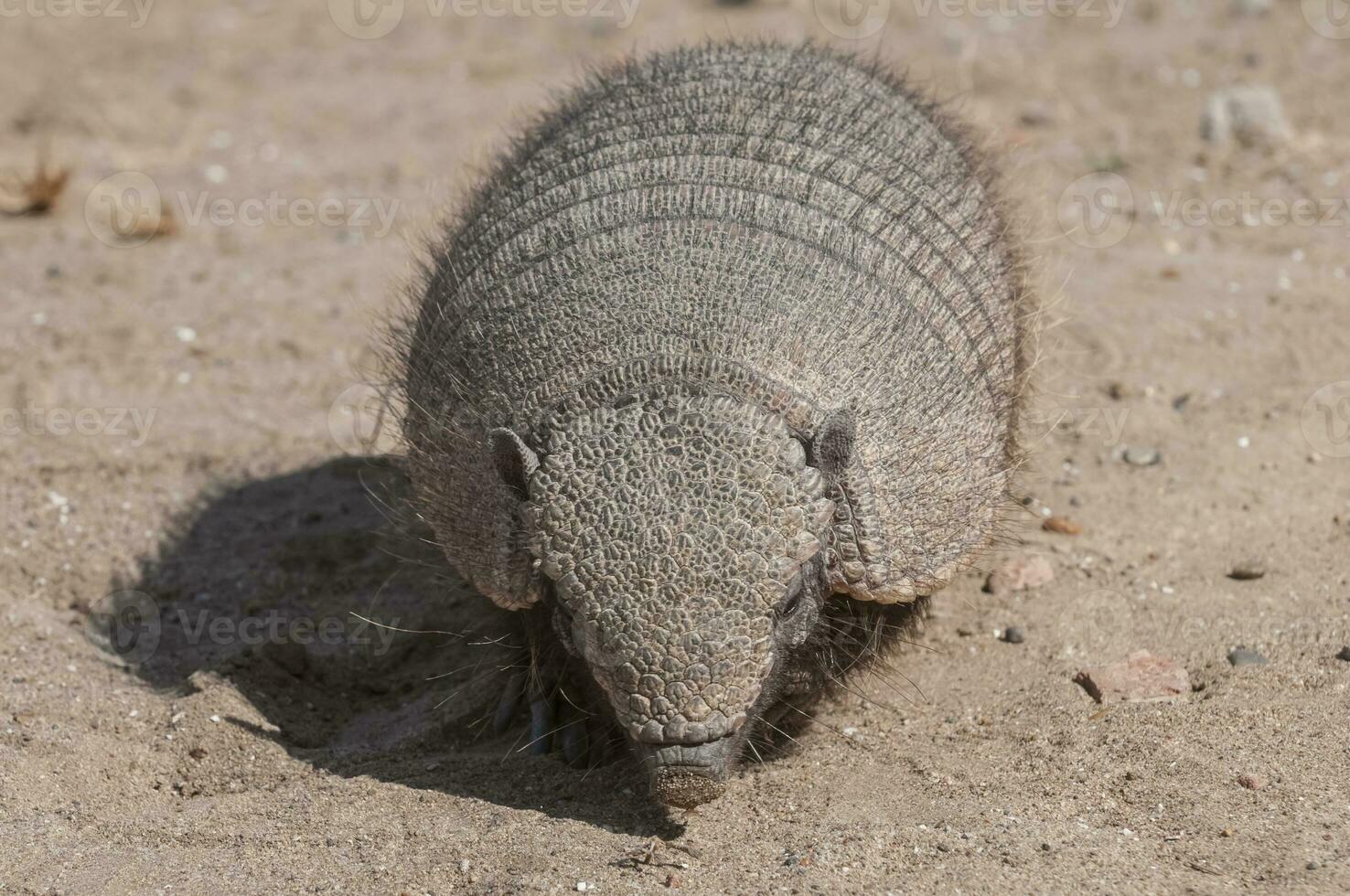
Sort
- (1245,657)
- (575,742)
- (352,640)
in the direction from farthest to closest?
1. (352,640)
2. (1245,657)
3. (575,742)

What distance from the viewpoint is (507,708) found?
214 inches

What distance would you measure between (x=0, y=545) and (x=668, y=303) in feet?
13.1

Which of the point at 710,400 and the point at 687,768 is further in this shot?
the point at 710,400

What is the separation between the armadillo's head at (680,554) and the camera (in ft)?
12.7

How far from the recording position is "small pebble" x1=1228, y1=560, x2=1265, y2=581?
580 centimetres

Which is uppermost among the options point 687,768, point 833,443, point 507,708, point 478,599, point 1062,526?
point 833,443

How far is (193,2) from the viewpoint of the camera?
561 inches

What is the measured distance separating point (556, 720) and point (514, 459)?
4.44 feet

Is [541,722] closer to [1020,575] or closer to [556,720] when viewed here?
[556,720]

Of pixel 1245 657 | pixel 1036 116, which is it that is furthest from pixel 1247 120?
pixel 1245 657

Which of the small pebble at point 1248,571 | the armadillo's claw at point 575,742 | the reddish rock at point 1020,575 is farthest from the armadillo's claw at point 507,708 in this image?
the small pebble at point 1248,571

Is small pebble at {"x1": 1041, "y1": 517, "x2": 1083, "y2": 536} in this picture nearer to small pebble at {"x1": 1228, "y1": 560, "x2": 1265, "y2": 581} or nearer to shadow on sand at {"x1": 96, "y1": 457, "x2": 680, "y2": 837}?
small pebble at {"x1": 1228, "y1": 560, "x2": 1265, "y2": 581}

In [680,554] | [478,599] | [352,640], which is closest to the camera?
[680,554]

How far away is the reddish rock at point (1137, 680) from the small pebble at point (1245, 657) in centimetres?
19
